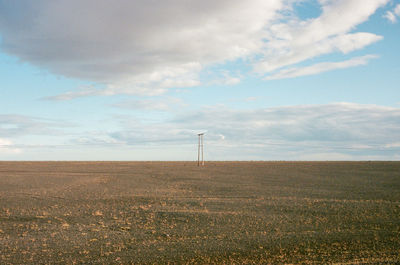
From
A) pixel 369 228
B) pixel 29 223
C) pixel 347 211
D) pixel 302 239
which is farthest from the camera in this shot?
pixel 347 211

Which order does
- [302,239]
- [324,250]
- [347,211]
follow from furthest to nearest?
[347,211], [302,239], [324,250]

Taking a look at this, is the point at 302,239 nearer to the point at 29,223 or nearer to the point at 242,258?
the point at 242,258

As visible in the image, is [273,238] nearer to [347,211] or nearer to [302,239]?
[302,239]

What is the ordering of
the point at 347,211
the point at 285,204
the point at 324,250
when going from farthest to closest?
1. the point at 285,204
2. the point at 347,211
3. the point at 324,250

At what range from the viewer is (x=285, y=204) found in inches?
631

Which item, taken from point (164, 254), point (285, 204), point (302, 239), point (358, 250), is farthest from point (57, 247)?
point (285, 204)

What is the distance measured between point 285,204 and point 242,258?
8006mm

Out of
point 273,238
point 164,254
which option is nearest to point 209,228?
point 273,238

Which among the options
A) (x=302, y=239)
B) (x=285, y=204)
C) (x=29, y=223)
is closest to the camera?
(x=302, y=239)

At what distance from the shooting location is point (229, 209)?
587 inches

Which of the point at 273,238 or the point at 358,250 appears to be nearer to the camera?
the point at 358,250

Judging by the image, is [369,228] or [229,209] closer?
[369,228]

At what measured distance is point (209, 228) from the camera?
1157 cm

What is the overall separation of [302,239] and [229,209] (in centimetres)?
510
